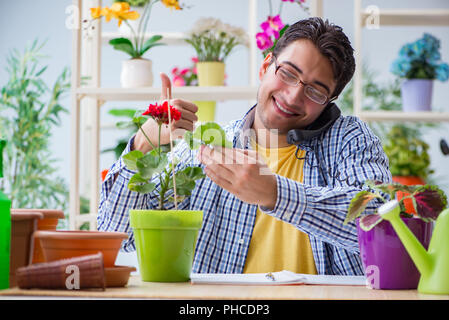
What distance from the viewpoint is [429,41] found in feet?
9.14

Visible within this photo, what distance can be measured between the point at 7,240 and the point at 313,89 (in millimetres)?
932

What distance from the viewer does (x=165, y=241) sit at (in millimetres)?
980

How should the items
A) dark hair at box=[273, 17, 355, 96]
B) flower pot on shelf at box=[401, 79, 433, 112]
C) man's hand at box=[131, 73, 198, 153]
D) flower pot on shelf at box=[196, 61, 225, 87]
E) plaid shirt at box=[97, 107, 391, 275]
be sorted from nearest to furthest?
man's hand at box=[131, 73, 198, 153] → plaid shirt at box=[97, 107, 391, 275] → dark hair at box=[273, 17, 355, 96] → flower pot on shelf at box=[196, 61, 225, 87] → flower pot on shelf at box=[401, 79, 433, 112]

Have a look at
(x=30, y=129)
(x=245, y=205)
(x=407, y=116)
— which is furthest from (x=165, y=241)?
(x=30, y=129)

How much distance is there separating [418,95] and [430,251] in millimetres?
1941

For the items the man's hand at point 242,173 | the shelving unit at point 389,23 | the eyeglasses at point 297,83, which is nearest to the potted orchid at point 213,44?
the shelving unit at point 389,23

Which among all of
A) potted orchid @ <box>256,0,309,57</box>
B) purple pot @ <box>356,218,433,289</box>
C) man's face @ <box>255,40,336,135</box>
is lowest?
purple pot @ <box>356,218,433,289</box>

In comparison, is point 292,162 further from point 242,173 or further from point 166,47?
point 166,47

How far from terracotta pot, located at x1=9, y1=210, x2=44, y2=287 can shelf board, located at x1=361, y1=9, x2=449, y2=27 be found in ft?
6.91

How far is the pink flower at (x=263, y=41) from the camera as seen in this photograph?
233 centimetres

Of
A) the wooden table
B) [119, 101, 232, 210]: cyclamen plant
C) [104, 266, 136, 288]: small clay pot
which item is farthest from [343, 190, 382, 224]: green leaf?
[104, 266, 136, 288]: small clay pot

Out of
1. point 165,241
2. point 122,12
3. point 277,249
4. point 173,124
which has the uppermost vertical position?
point 122,12

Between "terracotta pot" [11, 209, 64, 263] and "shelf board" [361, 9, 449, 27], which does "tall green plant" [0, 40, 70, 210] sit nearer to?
"shelf board" [361, 9, 449, 27]

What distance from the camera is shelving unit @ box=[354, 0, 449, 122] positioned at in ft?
8.39
